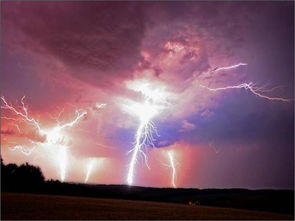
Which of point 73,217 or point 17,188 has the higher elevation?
point 17,188

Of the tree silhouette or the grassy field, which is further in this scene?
the tree silhouette

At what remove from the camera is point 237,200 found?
5266 cm

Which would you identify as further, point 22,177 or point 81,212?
point 22,177

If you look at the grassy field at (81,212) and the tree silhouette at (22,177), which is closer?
the grassy field at (81,212)

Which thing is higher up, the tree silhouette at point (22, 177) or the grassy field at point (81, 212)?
the tree silhouette at point (22, 177)

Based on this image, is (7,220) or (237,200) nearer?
(7,220)

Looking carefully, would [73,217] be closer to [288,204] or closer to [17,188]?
[17,188]

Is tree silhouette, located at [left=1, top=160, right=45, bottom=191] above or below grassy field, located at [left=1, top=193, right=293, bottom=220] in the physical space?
above

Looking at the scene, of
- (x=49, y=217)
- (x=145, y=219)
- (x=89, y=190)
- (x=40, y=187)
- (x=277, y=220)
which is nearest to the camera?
(x=49, y=217)

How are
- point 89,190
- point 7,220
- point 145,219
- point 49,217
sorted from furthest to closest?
1. point 89,190
2. point 145,219
3. point 49,217
4. point 7,220

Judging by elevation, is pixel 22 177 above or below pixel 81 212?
above

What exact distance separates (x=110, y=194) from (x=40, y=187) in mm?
9448

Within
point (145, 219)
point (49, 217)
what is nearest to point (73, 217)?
point (49, 217)

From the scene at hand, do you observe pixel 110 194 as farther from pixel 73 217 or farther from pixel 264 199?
pixel 73 217
